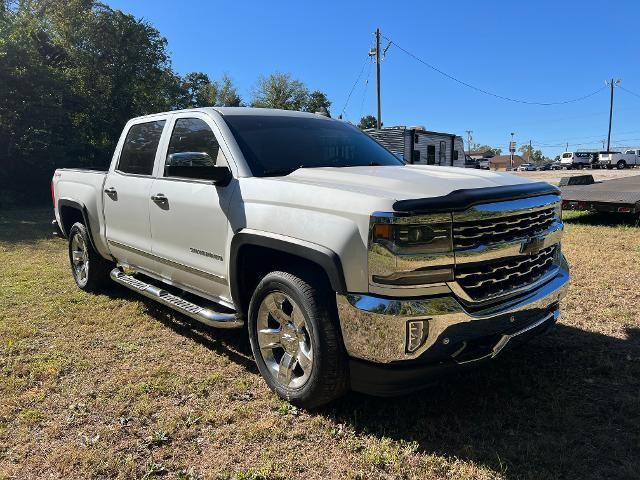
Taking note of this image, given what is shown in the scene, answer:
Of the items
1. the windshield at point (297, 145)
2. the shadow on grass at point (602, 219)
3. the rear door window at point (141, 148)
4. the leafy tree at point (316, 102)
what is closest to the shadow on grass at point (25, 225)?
the rear door window at point (141, 148)

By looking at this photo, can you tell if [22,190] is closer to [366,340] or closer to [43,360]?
[43,360]

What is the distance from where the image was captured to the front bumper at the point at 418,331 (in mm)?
2623

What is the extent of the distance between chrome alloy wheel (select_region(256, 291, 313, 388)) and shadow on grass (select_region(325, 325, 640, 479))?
36 cm

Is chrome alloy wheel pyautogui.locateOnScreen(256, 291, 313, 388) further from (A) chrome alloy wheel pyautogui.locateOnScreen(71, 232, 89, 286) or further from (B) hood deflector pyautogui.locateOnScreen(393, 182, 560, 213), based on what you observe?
(A) chrome alloy wheel pyautogui.locateOnScreen(71, 232, 89, 286)

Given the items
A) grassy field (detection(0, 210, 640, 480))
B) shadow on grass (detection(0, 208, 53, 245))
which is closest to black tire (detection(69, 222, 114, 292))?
grassy field (detection(0, 210, 640, 480))

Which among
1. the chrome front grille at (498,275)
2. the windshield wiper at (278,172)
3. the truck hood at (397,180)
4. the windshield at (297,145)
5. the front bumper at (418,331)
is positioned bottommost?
the front bumper at (418,331)

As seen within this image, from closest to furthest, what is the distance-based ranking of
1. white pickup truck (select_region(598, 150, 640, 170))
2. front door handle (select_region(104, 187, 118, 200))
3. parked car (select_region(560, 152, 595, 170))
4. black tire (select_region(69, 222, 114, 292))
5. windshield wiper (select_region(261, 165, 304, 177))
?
windshield wiper (select_region(261, 165, 304, 177)) → front door handle (select_region(104, 187, 118, 200)) → black tire (select_region(69, 222, 114, 292)) → white pickup truck (select_region(598, 150, 640, 170)) → parked car (select_region(560, 152, 595, 170))

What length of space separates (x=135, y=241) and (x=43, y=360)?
1.23m

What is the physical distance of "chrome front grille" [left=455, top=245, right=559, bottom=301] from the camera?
2752 mm

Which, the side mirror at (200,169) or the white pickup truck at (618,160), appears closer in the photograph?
the side mirror at (200,169)

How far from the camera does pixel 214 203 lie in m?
3.66

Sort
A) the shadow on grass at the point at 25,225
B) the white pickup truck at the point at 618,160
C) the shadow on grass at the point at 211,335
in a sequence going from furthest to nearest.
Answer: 1. the white pickup truck at the point at 618,160
2. the shadow on grass at the point at 25,225
3. the shadow on grass at the point at 211,335

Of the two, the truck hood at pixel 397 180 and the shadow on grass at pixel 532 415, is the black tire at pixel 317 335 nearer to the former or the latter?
the shadow on grass at pixel 532 415

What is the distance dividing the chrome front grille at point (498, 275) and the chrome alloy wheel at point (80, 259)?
460 centimetres
